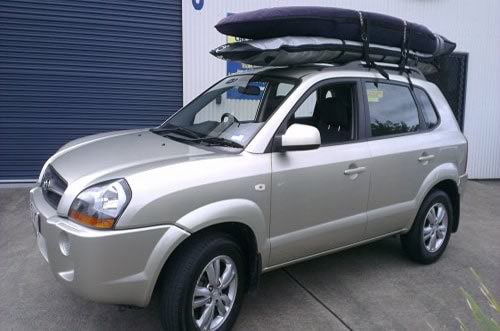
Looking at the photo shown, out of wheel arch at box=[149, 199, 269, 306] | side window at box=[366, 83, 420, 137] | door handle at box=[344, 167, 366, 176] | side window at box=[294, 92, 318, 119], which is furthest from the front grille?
side window at box=[366, 83, 420, 137]

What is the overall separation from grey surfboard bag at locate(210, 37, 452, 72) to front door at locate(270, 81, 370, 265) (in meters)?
0.25

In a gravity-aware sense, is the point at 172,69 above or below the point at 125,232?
above

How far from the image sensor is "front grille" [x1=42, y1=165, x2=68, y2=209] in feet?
9.59

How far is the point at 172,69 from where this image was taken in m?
7.34

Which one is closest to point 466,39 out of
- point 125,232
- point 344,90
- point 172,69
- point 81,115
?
point 172,69

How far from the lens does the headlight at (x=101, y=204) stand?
2.53 meters

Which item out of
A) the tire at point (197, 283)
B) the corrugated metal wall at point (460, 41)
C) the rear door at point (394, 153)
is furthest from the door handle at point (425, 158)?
the corrugated metal wall at point (460, 41)

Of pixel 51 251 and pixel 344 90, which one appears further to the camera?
pixel 344 90

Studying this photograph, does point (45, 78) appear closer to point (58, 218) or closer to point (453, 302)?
point (58, 218)

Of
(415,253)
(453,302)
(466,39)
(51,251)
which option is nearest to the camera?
(51,251)

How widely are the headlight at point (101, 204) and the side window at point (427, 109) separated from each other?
314cm

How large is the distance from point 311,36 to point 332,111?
2.39ft

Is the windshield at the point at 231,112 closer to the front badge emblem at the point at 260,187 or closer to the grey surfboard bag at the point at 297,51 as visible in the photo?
→ the grey surfboard bag at the point at 297,51

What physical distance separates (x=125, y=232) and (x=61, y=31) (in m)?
5.25
